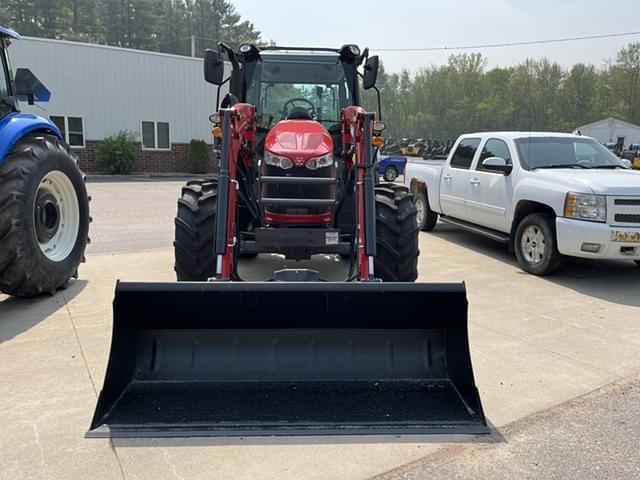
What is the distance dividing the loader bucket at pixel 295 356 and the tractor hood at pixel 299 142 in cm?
158

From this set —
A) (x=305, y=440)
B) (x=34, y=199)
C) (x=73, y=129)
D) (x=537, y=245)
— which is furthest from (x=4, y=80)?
(x=73, y=129)

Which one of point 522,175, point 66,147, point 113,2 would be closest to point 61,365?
point 66,147

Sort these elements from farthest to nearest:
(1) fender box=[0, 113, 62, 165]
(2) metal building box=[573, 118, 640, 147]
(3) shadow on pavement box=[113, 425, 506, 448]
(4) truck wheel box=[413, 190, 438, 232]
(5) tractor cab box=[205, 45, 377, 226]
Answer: (2) metal building box=[573, 118, 640, 147]
(4) truck wheel box=[413, 190, 438, 232]
(1) fender box=[0, 113, 62, 165]
(5) tractor cab box=[205, 45, 377, 226]
(3) shadow on pavement box=[113, 425, 506, 448]

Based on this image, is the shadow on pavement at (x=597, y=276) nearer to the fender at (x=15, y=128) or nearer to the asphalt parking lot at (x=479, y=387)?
the asphalt parking lot at (x=479, y=387)

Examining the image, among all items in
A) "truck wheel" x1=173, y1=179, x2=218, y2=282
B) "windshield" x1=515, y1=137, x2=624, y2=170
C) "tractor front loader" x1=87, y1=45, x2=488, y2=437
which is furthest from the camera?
"windshield" x1=515, y1=137, x2=624, y2=170

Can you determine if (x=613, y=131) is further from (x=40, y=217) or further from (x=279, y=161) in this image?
(x=40, y=217)

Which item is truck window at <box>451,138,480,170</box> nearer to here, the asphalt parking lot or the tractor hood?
the asphalt parking lot

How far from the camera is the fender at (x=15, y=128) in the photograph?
5.11 metres

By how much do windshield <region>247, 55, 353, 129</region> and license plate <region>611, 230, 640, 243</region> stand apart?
11.1 ft

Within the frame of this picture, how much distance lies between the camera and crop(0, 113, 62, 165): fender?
511 cm

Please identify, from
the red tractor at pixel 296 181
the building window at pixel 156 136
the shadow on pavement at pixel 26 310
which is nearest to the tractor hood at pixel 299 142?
the red tractor at pixel 296 181

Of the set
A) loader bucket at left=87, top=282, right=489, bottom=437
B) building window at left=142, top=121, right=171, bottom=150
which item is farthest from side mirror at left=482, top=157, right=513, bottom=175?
building window at left=142, top=121, right=171, bottom=150

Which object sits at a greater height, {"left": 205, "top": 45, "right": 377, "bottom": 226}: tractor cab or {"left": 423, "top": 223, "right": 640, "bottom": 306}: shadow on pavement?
{"left": 205, "top": 45, "right": 377, "bottom": 226}: tractor cab

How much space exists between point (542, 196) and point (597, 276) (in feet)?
4.18
